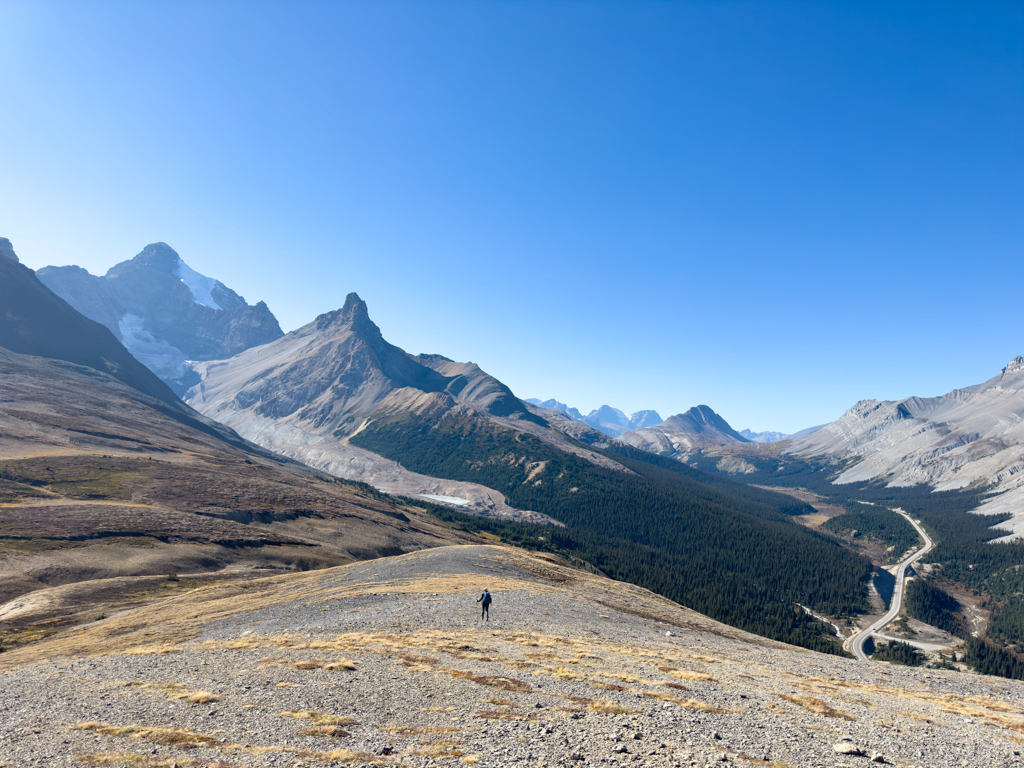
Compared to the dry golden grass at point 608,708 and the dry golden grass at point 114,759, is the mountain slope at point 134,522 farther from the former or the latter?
the dry golden grass at point 608,708

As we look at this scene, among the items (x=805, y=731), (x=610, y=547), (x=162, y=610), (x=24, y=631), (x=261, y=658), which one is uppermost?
(x=805, y=731)

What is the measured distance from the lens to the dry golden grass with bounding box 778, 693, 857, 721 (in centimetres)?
2096

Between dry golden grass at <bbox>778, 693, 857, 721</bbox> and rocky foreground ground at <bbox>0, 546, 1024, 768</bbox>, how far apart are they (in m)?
0.14

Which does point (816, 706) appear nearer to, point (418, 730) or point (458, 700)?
point (458, 700)

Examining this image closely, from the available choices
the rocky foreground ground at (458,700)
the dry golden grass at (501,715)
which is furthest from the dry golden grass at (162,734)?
the dry golden grass at (501,715)

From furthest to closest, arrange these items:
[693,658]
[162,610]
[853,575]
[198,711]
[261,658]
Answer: [853,575], [162,610], [693,658], [261,658], [198,711]

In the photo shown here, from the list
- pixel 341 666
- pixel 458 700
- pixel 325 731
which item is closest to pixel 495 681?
pixel 458 700

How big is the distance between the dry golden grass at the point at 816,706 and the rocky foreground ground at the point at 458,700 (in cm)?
14

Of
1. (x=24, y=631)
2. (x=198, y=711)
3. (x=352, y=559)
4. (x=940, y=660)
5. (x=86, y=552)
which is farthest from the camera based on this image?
(x=940, y=660)

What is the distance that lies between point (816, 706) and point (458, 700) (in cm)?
1761

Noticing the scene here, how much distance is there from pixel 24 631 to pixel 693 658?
207ft

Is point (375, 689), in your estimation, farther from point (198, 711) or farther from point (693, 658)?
point (693, 658)

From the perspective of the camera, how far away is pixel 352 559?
9238cm

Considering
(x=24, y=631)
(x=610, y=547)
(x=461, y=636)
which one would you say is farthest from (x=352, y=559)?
(x=610, y=547)
